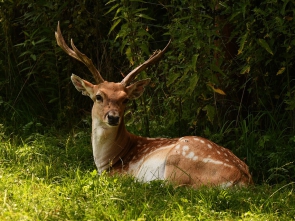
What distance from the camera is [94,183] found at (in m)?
5.45

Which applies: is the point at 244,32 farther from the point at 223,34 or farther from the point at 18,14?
the point at 18,14

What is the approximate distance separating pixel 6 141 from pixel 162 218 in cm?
294

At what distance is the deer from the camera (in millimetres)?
6191

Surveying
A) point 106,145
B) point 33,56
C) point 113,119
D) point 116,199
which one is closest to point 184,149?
point 113,119

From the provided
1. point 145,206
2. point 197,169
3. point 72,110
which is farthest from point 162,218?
point 72,110

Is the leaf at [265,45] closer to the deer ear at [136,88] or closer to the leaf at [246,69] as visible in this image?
the leaf at [246,69]

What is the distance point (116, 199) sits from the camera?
5.18m

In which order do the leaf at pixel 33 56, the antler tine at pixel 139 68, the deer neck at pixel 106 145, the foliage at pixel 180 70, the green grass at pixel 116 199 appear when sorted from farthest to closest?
the leaf at pixel 33 56, the antler tine at pixel 139 68, the deer neck at pixel 106 145, the foliage at pixel 180 70, the green grass at pixel 116 199

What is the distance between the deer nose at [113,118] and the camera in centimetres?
670

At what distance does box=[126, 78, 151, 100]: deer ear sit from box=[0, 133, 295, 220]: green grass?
46.3 inches

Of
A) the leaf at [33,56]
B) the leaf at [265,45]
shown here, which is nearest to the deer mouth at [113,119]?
the leaf at [265,45]

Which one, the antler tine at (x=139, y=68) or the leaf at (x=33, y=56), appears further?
the leaf at (x=33, y=56)

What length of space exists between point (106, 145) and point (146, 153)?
0.42 meters

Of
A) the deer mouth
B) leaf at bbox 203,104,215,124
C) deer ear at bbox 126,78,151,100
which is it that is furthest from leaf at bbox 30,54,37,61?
leaf at bbox 203,104,215,124
